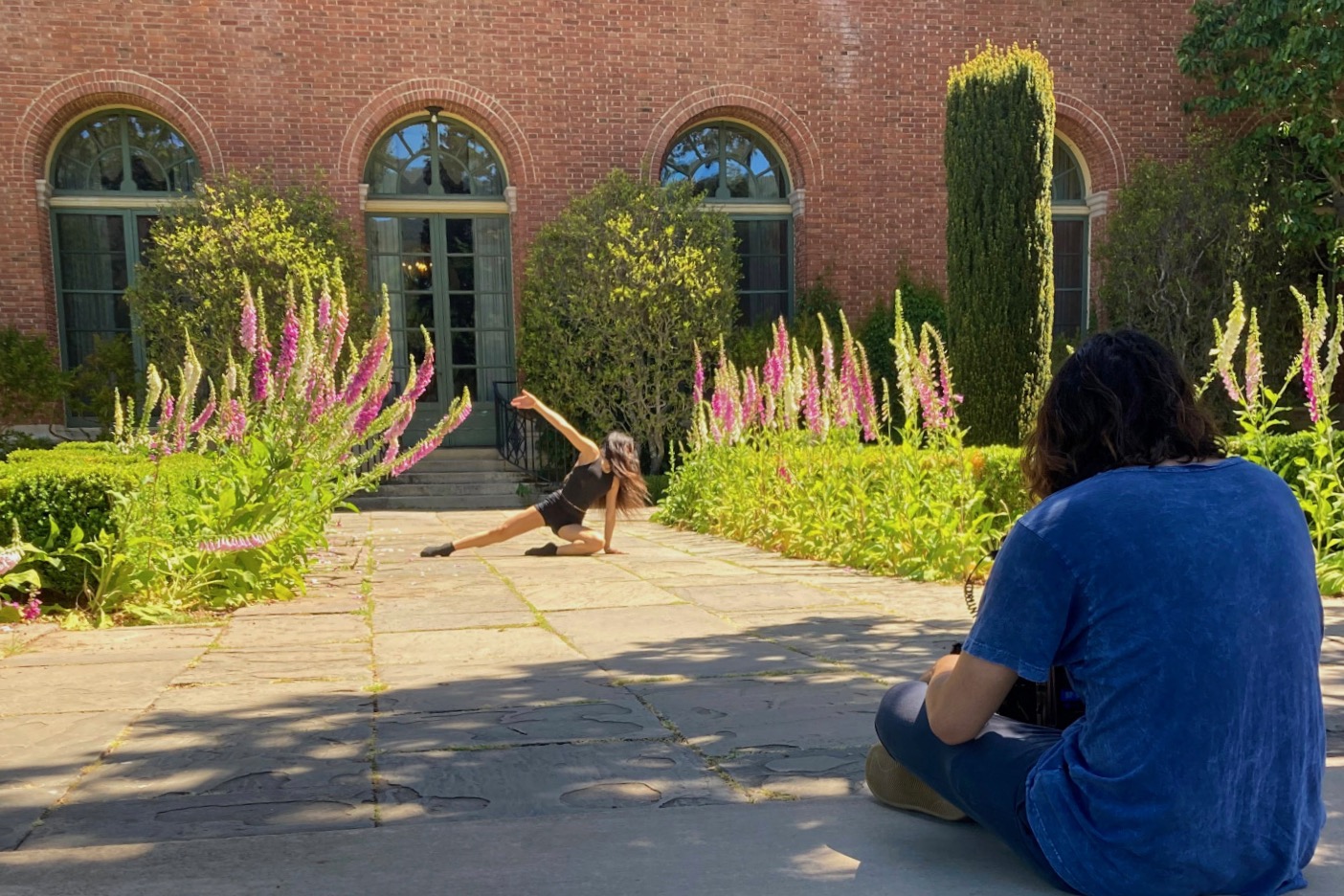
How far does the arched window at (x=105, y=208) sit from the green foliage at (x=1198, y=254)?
1277 centimetres

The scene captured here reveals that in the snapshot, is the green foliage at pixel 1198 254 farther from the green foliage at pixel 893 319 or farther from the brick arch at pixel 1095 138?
the green foliage at pixel 893 319

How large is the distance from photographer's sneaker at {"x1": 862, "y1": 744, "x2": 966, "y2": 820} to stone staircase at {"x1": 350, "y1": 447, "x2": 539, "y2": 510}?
440 inches

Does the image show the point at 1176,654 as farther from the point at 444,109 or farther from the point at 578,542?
the point at 444,109

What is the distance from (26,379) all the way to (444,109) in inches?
247

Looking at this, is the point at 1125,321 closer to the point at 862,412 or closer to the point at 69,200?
the point at 862,412

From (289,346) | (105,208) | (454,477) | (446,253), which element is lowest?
(454,477)

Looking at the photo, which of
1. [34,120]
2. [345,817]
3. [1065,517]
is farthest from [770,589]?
[34,120]

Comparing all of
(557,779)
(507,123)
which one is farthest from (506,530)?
(507,123)

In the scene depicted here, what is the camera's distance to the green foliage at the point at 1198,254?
1490 cm

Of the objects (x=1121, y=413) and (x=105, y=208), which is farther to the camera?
(x=105, y=208)

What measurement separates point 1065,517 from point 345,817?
175 cm

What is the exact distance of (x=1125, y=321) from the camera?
15.6m

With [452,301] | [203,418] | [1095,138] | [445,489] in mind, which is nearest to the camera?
[203,418]

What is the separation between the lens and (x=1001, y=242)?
1224 centimetres
